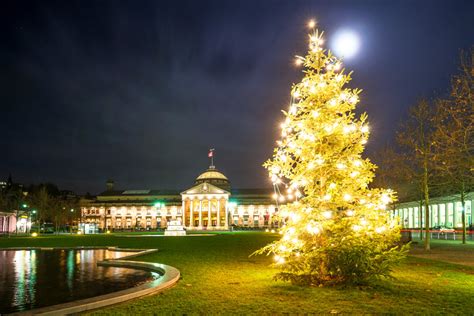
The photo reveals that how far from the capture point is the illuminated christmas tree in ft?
44.9

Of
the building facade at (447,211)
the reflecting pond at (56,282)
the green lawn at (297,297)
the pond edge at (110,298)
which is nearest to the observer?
the pond edge at (110,298)

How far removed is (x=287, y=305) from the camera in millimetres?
11219

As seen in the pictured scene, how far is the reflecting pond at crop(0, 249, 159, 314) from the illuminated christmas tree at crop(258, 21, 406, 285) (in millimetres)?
5422

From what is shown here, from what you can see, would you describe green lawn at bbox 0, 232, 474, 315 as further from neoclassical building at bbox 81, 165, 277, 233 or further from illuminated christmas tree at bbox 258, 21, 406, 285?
neoclassical building at bbox 81, 165, 277, 233

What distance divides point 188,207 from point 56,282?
5381 inches

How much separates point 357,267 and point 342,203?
212 cm

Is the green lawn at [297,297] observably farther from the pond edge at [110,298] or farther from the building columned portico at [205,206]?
the building columned portico at [205,206]

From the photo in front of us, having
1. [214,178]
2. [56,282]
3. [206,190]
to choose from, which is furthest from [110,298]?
[214,178]

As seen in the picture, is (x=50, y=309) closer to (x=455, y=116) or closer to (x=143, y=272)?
(x=143, y=272)

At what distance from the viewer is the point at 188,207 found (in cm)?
15200

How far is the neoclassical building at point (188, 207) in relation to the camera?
5915 inches

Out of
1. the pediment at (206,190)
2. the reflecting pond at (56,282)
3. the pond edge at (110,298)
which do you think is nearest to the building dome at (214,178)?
the pediment at (206,190)

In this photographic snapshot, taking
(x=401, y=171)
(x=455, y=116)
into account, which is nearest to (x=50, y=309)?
(x=455, y=116)

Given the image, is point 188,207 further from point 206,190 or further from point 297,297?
point 297,297
